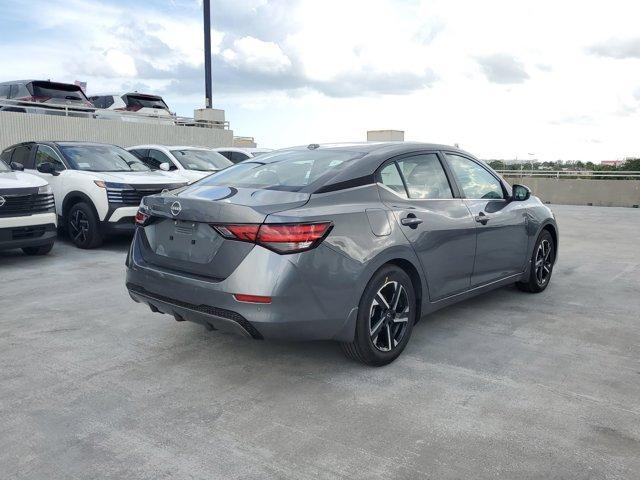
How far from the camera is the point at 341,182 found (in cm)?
401

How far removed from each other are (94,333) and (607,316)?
455cm

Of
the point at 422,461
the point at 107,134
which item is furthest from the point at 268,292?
the point at 107,134

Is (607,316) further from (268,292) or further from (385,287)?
(268,292)

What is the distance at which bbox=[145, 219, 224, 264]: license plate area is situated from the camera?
372 cm

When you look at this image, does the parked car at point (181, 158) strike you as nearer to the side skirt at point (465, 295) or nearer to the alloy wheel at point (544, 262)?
the alloy wheel at point (544, 262)

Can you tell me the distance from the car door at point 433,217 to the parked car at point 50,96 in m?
→ 15.8

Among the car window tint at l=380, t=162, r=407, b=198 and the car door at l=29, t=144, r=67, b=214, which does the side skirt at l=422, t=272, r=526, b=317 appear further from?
the car door at l=29, t=144, r=67, b=214

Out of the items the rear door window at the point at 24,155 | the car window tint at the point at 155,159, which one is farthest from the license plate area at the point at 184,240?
the car window tint at the point at 155,159

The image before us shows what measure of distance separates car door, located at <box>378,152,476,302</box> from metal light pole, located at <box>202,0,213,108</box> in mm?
21691

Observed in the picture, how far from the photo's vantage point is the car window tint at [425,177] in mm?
4520

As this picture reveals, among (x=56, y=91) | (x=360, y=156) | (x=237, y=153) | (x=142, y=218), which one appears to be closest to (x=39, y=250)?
(x=142, y=218)

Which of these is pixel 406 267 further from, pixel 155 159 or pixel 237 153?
pixel 237 153

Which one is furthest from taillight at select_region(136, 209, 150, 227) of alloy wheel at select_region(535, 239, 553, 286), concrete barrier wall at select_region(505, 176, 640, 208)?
concrete barrier wall at select_region(505, 176, 640, 208)

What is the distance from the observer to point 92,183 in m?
8.73
